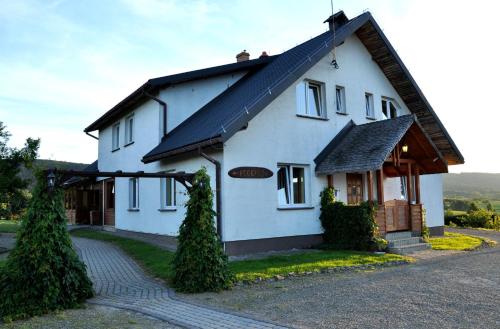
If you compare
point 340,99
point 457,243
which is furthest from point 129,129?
point 457,243

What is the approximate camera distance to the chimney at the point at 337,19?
57.2ft

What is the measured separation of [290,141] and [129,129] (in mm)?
9356

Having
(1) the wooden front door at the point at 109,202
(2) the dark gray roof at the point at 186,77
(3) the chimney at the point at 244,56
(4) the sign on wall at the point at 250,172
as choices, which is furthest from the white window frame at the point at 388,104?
(1) the wooden front door at the point at 109,202

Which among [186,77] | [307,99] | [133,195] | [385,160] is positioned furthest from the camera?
[133,195]

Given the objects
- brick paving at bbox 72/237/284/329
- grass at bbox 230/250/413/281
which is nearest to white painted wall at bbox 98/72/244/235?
brick paving at bbox 72/237/284/329

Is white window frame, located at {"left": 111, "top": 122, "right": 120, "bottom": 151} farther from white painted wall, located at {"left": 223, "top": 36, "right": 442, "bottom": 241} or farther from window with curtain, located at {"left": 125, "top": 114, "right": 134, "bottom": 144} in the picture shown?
white painted wall, located at {"left": 223, "top": 36, "right": 442, "bottom": 241}

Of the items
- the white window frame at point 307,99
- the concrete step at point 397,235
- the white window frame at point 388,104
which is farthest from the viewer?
the white window frame at point 388,104

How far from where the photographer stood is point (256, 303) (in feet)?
24.5

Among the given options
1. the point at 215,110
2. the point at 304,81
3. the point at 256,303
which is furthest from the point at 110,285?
the point at 304,81

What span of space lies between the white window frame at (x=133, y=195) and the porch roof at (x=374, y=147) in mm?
8280

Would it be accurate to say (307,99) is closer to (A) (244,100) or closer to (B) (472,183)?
(A) (244,100)

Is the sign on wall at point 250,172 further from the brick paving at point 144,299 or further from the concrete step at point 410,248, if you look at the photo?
the concrete step at point 410,248

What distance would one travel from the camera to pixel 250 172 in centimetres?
1270

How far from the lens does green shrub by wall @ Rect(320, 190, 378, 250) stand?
42.8 feet
